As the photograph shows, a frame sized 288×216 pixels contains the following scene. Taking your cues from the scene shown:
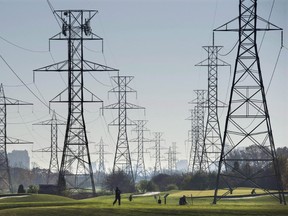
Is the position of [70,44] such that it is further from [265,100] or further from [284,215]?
[284,215]

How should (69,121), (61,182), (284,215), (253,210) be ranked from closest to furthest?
(284,215), (253,210), (69,121), (61,182)

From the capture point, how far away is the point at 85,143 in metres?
88.5

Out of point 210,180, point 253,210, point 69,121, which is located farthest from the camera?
point 210,180

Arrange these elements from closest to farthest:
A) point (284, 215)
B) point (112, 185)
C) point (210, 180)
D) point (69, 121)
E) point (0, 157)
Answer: point (284, 215) → point (69, 121) → point (0, 157) → point (210, 180) → point (112, 185)

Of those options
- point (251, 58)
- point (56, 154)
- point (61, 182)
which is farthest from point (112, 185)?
point (251, 58)

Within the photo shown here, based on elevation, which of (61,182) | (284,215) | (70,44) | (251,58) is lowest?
(284,215)

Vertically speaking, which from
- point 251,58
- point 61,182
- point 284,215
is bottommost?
point 284,215

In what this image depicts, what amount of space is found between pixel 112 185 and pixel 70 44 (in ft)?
249

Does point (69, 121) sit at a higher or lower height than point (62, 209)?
higher

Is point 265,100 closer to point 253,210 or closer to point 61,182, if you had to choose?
point 253,210

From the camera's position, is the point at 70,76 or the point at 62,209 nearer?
the point at 62,209

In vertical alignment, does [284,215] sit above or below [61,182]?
below

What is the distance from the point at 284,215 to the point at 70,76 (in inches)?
1493

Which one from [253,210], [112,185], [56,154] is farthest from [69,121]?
[112,185]
